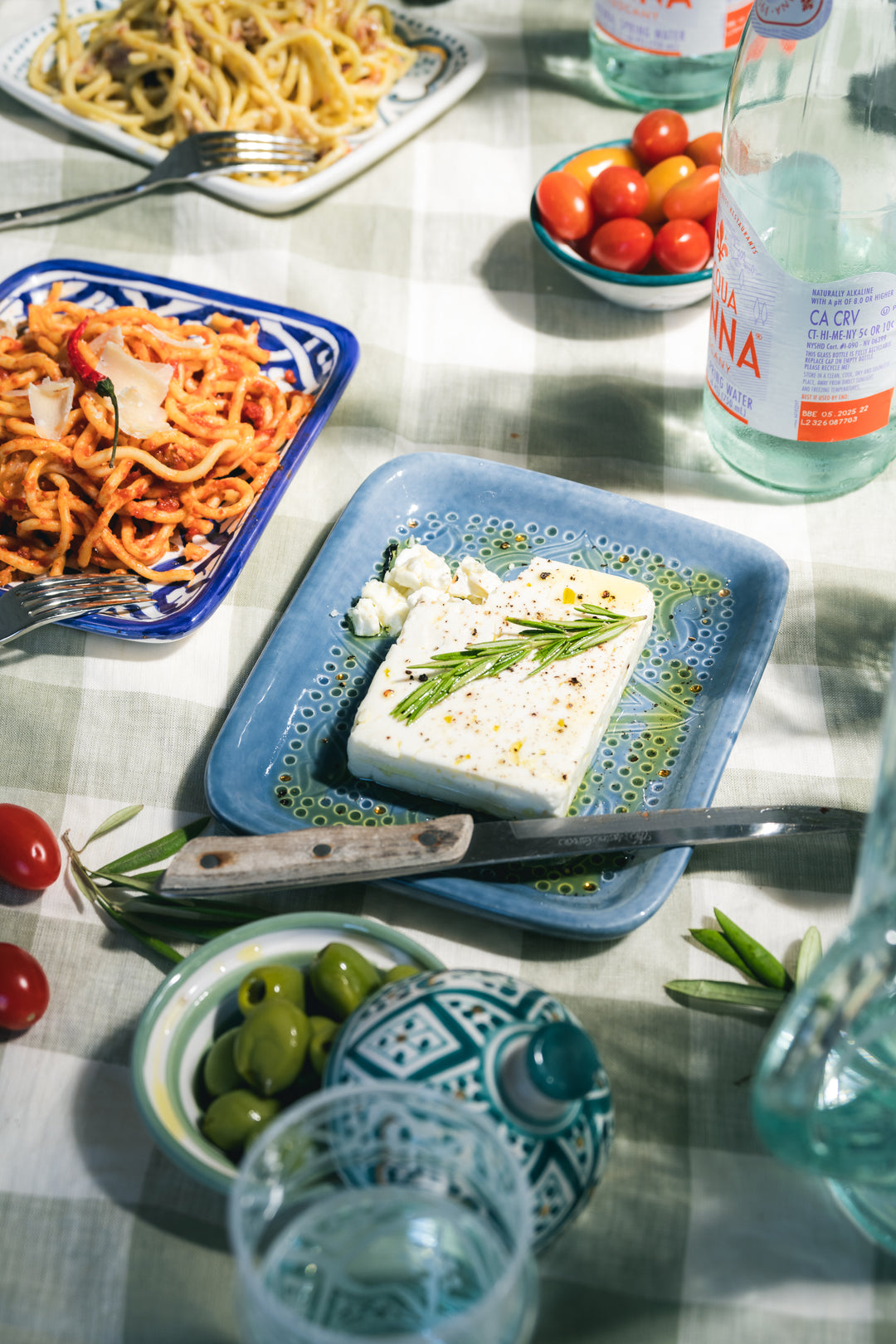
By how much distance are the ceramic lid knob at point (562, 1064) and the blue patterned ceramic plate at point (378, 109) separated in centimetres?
154

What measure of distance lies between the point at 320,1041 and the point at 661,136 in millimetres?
1538

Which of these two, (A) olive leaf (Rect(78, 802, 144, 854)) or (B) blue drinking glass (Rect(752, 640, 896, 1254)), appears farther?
(A) olive leaf (Rect(78, 802, 144, 854))

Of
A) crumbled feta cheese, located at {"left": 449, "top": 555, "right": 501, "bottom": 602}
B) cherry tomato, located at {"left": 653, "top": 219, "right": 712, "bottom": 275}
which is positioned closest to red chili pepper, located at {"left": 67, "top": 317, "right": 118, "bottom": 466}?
crumbled feta cheese, located at {"left": 449, "top": 555, "right": 501, "bottom": 602}

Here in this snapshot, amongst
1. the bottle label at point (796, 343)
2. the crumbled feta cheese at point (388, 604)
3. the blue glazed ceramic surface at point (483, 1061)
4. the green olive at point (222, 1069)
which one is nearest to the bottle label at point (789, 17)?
the bottle label at point (796, 343)

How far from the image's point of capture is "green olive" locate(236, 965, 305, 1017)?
904 millimetres

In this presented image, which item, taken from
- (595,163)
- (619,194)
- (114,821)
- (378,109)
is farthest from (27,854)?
(378,109)

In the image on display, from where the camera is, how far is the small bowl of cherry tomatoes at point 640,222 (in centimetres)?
167

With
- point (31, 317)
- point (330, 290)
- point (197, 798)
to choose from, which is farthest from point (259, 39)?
point (197, 798)

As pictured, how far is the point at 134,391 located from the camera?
58.1 inches

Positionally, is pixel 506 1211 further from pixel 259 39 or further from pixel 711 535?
pixel 259 39

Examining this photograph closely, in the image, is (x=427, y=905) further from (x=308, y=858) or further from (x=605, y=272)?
(x=605, y=272)

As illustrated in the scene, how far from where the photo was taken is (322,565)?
1360 millimetres

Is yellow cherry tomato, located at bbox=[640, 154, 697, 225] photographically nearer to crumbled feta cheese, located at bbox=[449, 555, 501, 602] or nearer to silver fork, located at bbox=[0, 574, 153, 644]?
crumbled feta cheese, located at bbox=[449, 555, 501, 602]

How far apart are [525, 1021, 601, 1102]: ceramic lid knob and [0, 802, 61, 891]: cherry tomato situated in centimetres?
57
